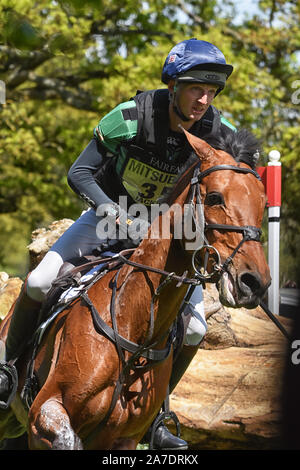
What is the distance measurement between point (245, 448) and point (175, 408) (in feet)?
2.27

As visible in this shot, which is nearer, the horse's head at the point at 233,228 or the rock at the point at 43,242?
the horse's head at the point at 233,228

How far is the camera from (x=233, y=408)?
5.70 m

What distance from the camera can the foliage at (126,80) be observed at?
40.7 feet

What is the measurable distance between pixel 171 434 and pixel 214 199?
6.10ft

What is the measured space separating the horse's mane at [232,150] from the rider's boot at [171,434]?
4.17 feet

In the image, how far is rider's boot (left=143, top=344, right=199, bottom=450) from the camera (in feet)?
14.0

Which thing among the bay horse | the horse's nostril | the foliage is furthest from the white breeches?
the foliage

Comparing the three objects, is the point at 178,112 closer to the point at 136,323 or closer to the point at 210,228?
the point at 210,228

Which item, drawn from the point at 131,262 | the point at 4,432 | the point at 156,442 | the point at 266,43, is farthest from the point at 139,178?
the point at 266,43

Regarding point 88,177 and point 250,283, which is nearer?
point 250,283

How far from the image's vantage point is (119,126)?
159 inches

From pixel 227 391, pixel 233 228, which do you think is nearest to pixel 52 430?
pixel 233 228

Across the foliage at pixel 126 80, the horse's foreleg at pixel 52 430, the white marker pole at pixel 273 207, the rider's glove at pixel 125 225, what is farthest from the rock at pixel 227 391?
the foliage at pixel 126 80
